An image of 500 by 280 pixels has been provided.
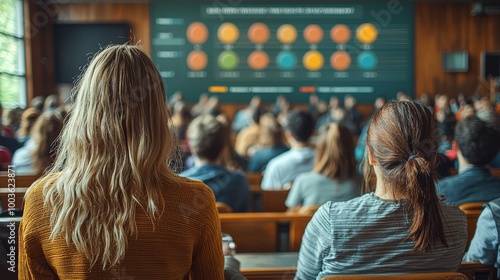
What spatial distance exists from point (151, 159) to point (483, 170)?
1.97m

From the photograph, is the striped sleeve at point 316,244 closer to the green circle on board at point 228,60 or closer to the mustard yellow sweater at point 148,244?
the mustard yellow sweater at point 148,244

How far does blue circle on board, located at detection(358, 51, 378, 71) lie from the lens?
11.7m

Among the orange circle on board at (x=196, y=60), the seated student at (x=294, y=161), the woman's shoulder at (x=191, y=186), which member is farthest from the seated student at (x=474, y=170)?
the orange circle on board at (x=196, y=60)

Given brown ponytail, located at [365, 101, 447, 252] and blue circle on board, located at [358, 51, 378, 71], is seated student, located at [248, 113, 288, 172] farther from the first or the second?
blue circle on board, located at [358, 51, 378, 71]

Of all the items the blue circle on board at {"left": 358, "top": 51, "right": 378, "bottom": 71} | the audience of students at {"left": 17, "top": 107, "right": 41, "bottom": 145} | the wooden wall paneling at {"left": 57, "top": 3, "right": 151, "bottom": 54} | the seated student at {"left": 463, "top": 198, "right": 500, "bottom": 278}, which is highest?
the wooden wall paneling at {"left": 57, "top": 3, "right": 151, "bottom": 54}

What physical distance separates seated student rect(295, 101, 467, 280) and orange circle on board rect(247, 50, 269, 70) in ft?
33.3

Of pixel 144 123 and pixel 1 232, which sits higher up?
pixel 144 123

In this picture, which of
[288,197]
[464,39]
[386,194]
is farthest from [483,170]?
[464,39]

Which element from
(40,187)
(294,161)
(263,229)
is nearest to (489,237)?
(263,229)

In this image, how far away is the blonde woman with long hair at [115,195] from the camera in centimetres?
133

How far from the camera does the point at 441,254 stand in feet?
5.46

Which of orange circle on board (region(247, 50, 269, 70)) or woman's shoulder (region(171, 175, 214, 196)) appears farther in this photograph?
orange circle on board (region(247, 50, 269, 70))

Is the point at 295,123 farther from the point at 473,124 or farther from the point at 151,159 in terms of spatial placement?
the point at 151,159

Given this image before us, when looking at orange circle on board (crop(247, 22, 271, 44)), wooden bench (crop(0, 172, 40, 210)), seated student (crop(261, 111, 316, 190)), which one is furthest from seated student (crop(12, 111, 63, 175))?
orange circle on board (crop(247, 22, 271, 44))
